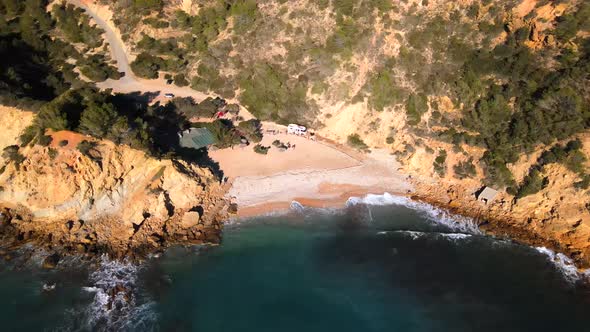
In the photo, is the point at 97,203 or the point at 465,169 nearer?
the point at 97,203

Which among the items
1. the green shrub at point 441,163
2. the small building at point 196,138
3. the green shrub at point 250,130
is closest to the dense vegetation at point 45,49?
the small building at point 196,138

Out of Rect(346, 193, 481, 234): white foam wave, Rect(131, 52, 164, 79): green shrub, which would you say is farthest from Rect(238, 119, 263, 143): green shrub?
Rect(346, 193, 481, 234): white foam wave

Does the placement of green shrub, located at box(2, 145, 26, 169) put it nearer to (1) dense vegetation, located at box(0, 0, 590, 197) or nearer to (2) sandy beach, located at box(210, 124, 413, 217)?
(1) dense vegetation, located at box(0, 0, 590, 197)

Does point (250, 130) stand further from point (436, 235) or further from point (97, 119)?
point (436, 235)

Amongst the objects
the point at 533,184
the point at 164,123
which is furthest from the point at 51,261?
the point at 533,184

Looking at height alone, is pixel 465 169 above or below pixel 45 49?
below

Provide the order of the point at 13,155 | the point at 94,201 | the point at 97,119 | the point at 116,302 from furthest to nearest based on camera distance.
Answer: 1. the point at 94,201
2. the point at 13,155
3. the point at 97,119
4. the point at 116,302

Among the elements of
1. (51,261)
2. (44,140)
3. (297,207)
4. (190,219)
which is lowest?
(51,261)
